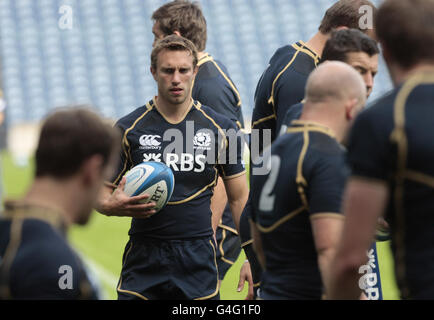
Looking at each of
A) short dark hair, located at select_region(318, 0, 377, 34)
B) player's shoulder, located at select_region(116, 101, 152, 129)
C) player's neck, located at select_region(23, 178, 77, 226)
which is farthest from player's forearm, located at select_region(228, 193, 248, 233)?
player's neck, located at select_region(23, 178, 77, 226)

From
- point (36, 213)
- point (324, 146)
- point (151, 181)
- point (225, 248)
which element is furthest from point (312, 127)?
point (225, 248)

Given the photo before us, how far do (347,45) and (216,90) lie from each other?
185 centimetres

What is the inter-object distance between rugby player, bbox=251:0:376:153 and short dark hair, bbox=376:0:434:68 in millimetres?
2284

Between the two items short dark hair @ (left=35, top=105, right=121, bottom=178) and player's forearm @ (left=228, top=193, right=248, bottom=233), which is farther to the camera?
player's forearm @ (left=228, top=193, right=248, bottom=233)

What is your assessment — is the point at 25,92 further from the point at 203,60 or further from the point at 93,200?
the point at 93,200

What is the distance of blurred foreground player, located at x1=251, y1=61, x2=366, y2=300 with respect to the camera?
3.23 meters

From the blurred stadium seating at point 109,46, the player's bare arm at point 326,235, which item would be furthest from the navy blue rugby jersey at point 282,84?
the blurred stadium seating at point 109,46

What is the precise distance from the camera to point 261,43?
64.1 ft

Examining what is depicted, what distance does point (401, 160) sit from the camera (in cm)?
242

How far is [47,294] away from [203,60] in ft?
12.4

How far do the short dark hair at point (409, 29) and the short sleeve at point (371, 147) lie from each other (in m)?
0.27

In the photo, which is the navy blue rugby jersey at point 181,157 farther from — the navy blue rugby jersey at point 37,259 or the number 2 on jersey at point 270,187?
the navy blue rugby jersey at point 37,259

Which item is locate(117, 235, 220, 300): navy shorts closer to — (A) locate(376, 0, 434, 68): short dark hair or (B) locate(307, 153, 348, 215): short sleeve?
(B) locate(307, 153, 348, 215): short sleeve

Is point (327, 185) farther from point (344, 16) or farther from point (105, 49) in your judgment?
point (105, 49)
